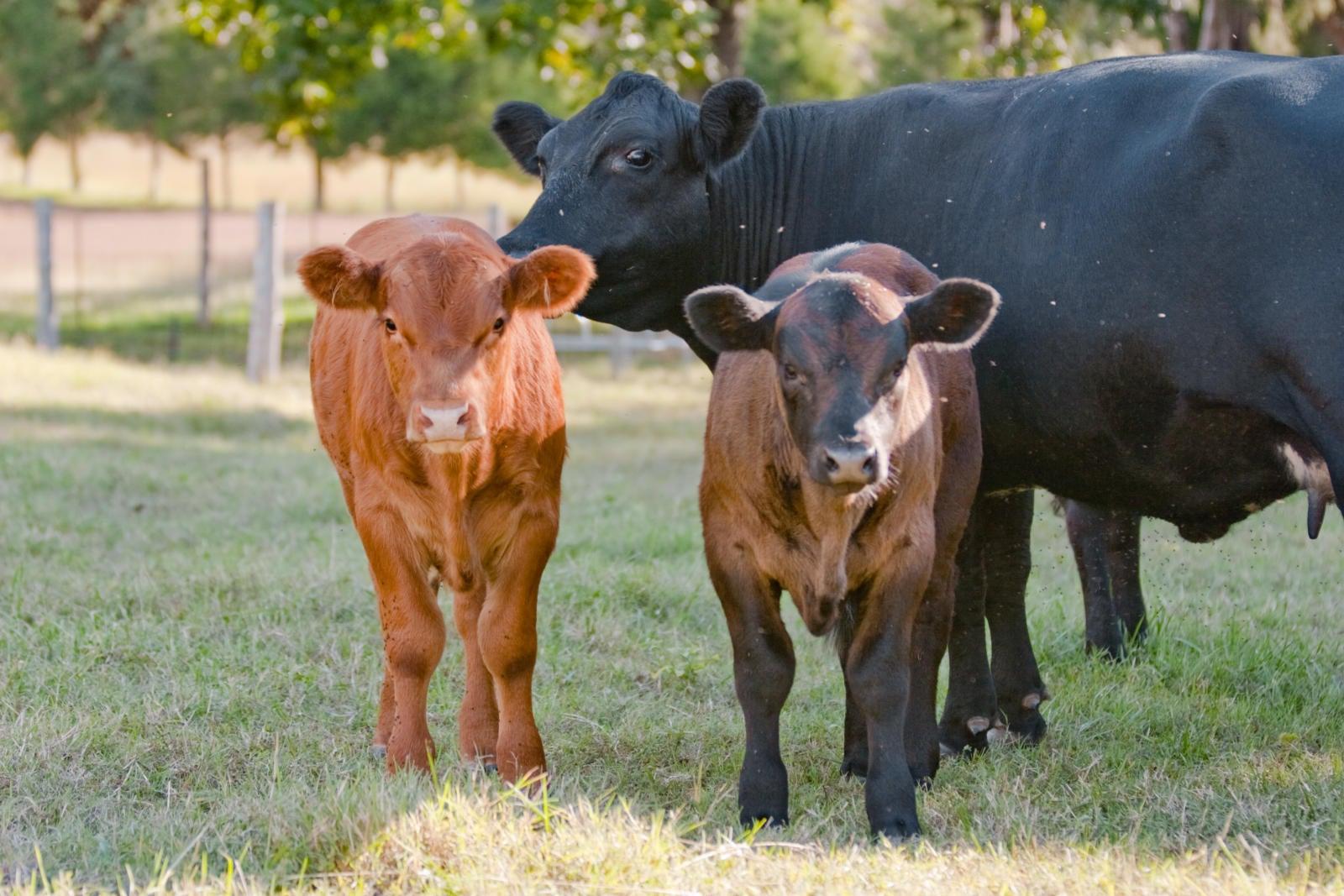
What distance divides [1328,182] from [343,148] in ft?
131

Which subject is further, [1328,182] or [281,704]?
[281,704]

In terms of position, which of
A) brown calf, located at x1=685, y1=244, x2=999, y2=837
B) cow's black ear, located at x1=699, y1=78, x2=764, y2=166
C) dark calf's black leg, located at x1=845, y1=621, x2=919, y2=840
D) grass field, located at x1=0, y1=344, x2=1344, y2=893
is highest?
cow's black ear, located at x1=699, y1=78, x2=764, y2=166

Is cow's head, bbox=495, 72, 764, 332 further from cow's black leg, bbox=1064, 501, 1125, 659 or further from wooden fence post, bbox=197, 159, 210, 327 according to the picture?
wooden fence post, bbox=197, 159, 210, 327

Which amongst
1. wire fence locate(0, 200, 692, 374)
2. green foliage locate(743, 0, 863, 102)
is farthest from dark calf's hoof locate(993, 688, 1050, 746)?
green foliage locate(743, 0, 863, 102)

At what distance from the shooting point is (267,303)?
1638 cm

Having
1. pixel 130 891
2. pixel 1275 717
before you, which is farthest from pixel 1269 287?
pixel 130 891

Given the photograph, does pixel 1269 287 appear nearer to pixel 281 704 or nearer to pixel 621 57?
pixel 281 704

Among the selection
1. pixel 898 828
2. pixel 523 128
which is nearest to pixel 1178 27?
pixel 523 128

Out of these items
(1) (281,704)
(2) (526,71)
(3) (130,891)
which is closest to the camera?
(3) (130,891)

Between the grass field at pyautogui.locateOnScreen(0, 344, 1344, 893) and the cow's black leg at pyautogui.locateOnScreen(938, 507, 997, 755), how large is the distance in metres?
0.20

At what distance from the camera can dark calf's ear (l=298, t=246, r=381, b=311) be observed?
14.6ft

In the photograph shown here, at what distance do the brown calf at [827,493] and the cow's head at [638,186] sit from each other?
125 cm

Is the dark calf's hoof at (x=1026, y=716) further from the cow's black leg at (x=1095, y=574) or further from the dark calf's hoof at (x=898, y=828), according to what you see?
the dark calf's hoof at (x=898, y=828)

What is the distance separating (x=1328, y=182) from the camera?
422cm
